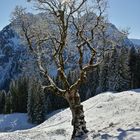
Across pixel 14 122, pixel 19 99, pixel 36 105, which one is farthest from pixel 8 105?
pixel 36 105

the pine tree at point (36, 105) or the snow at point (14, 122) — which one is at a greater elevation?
the pine tree at point (36, 105)

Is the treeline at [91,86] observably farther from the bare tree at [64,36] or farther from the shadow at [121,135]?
the shadow at [121,135]

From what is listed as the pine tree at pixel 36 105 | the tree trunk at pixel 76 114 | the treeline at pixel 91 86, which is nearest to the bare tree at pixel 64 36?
the tree trunk at pixel 76 114

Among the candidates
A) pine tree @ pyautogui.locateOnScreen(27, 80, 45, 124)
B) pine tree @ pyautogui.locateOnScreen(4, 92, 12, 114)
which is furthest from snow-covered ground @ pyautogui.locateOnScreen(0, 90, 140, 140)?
pine tree @ pyautogui.locateOnScreen(4, 92, 12, 114)

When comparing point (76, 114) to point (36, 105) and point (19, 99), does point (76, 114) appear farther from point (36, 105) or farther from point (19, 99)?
point (19, 99)

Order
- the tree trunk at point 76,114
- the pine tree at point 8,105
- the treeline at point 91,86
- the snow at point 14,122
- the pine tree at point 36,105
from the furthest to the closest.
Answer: the pine tree at point 8,105
the snow at point 14,122
the pine tree at point 36,105
the treeline at point 91,86
the tree trunk at point 76,114

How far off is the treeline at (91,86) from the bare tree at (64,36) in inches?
2391

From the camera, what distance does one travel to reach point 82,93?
135500 mm

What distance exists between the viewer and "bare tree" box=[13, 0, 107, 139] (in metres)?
27.3

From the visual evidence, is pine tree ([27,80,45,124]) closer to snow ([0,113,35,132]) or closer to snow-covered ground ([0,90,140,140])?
snow ([0,113,35,132])

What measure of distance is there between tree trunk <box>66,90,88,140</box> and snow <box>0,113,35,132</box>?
286 ft

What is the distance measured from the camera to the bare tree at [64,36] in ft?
89.5

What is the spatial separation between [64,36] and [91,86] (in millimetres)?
106185

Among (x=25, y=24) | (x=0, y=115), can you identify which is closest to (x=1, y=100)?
(x=0, y=115)
